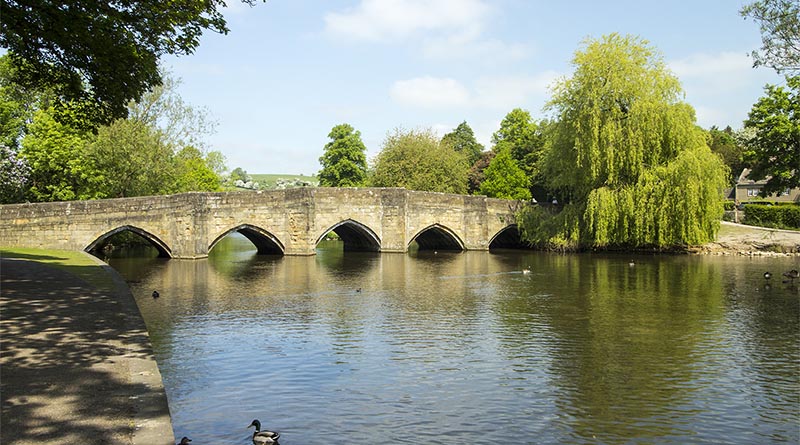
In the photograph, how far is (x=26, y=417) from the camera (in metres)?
5.98

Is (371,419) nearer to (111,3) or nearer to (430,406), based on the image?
(430,406)

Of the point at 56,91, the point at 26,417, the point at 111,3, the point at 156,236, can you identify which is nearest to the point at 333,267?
the point at 156,236

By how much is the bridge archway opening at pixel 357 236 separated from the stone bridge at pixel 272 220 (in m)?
0.09

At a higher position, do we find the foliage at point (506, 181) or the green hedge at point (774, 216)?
the foliage at point (506, 181)

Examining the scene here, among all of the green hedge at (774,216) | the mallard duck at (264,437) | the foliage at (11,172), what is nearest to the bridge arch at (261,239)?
the foliage at (11,172)

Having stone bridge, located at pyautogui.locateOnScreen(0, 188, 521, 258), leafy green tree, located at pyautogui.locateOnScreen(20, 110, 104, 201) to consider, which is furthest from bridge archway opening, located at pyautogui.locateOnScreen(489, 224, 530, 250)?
leafy green tree, located at pyautogui.locateOnScreen(20, 110, 104, 201)

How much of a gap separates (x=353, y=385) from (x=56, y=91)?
43.3 feet

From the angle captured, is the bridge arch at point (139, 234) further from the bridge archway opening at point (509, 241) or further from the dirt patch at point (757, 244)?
the dirt patch at point (757, 244)

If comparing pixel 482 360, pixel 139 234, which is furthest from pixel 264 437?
pixel 139 234

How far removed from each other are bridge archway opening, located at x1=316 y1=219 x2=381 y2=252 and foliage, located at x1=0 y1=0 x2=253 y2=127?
20.3 m

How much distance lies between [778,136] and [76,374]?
48294 mm

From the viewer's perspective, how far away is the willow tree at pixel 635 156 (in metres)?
33.0

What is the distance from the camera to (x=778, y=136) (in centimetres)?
4431

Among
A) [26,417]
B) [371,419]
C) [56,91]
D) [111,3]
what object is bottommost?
[371,419]
